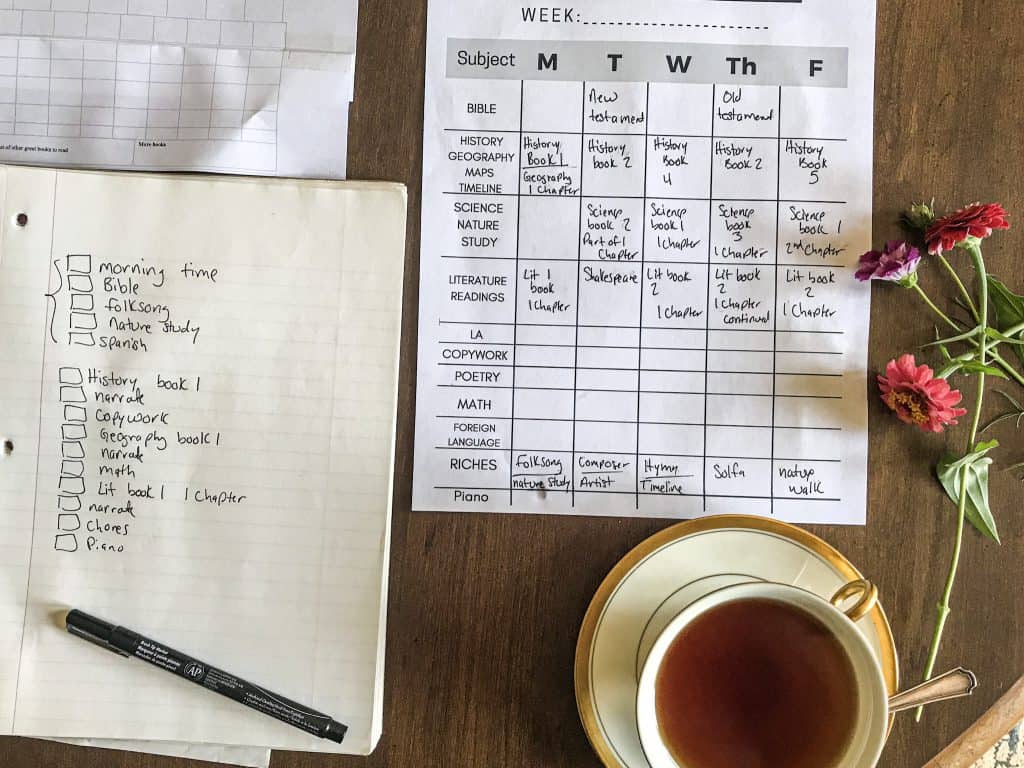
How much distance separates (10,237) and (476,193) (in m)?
0.35

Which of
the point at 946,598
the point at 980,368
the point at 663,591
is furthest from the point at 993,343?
the point at 663,591

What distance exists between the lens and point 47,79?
22.4 inches

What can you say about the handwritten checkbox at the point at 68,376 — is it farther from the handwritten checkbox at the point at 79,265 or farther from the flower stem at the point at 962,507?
the flower stem at the point at 962,507

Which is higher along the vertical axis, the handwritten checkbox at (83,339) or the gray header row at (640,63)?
the gray header row at (640,63)

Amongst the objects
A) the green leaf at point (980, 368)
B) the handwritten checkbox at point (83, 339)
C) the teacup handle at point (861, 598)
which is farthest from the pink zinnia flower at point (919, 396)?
the handwritten checkbox at point (83, 339)

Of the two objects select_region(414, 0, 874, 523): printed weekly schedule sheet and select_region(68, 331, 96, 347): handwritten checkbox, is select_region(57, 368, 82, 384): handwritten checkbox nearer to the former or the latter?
select_region(68, 331, 96, 347): handwritten checkbox

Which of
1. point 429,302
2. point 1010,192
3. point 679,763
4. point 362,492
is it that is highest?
point 1010,192

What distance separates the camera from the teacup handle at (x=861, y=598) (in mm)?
477

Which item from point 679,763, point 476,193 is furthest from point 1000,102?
point 679,763

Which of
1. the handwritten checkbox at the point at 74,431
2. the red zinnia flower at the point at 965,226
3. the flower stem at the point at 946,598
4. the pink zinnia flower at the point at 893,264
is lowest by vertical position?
the flower stem at the point at 946,598

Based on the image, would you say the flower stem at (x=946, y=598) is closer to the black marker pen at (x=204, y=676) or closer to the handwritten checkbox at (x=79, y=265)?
the black marker pen at (x=204, y=676)

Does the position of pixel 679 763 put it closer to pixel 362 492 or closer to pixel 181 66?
pixel 362 492

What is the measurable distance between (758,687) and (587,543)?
0.49ft

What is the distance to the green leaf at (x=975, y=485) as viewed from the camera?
555mm
